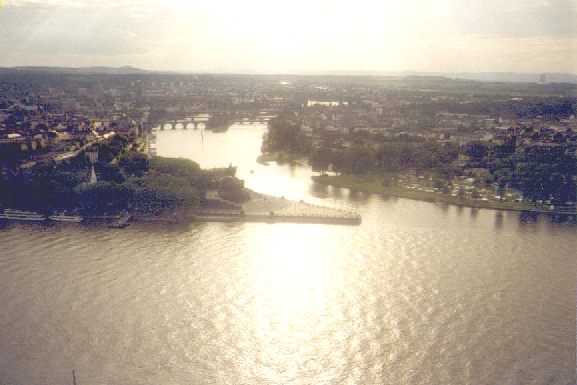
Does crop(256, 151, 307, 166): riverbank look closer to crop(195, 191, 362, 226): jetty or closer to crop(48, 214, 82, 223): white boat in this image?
crop(195, 191, 362, 226): jetty

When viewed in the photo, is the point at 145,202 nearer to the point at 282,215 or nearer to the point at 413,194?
the point at 282,215

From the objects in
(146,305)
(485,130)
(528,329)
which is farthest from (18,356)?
(485,130)

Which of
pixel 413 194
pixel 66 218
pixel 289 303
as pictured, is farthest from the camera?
Answer: pixel 413 194

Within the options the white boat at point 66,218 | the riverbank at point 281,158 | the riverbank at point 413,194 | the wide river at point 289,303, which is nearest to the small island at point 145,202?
the white boat at point 66,218

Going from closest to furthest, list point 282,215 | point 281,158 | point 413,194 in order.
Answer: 1. point 282,215
2. point 413,194
3. point 281,158


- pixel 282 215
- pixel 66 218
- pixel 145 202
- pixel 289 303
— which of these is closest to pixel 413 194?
pixel 282 215

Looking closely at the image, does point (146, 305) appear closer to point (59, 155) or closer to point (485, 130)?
point (59, 155)

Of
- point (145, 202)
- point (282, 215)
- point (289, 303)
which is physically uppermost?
point (145, 202)

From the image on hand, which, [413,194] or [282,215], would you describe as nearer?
[282,215]
